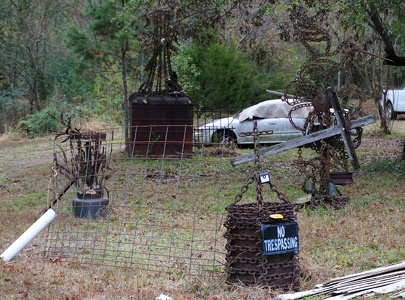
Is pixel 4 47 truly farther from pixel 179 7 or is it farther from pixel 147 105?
pixel 179 7

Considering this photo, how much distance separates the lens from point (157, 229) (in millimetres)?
8516

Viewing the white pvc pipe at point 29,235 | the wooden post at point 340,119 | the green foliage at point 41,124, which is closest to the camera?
the white pvc pipe at point 29,235

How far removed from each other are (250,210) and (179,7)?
28.0 ft

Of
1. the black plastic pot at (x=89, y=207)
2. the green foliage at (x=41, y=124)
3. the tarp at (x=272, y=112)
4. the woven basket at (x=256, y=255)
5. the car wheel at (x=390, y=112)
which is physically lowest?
the green foliage at (x=41, y=124)

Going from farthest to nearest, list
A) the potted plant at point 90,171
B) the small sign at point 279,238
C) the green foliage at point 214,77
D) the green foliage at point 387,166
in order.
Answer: the green foliage at point 214,77, the green foliage at point 387,166, the potted plant at point 90,171, the small sign at point 279,238

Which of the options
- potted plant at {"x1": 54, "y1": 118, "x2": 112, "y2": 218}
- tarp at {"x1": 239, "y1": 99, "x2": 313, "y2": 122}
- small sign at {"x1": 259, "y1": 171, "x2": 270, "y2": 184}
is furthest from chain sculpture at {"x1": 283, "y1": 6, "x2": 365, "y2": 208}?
tarp at {"x1": 239, "y1": 99, "x2": 313, "y2": 122}

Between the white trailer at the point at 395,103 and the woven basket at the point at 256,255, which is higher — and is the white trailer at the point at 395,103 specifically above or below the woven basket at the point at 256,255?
below

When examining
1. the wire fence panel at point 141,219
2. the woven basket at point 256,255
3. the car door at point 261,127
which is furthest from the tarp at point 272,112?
the woven basket at point 256,255

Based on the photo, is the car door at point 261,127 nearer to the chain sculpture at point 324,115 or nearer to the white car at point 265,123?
the white car at point 265,123

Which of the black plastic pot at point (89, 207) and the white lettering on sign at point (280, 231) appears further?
the black plastic pot at point (89, 207)

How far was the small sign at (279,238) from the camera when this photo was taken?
5.48 metres

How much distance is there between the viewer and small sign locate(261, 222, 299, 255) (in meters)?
5.48

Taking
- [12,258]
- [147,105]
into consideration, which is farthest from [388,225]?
[147,105]

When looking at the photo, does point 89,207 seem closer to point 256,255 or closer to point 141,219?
point 141,219
